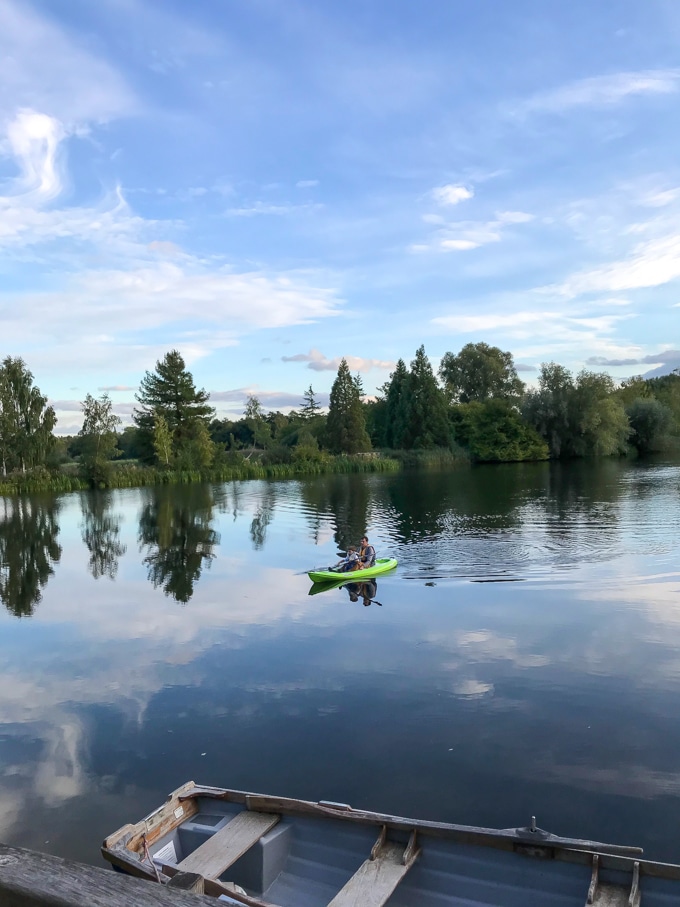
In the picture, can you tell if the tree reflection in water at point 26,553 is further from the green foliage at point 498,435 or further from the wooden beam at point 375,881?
the green foliage at point 498,435

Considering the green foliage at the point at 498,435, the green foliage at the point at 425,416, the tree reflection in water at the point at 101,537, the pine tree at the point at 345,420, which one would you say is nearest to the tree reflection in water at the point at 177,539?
the tree reflection in water at the point at 101,537

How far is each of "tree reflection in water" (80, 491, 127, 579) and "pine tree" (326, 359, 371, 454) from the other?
3254 cm

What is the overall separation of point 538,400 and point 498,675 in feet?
226

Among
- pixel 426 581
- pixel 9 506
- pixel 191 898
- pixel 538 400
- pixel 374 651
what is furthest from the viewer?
pixel 538 400

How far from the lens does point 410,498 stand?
40.5 metres

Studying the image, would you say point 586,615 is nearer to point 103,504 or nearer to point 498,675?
point 498,675

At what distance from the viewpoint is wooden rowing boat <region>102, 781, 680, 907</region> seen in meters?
4.83

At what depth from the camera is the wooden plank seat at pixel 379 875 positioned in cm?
490

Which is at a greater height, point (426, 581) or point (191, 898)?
point (191, 898)

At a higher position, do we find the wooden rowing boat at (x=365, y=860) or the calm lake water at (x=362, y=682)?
the wooden rowing boat at (x=365, y=860)

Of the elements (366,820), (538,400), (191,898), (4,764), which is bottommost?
(4,764)

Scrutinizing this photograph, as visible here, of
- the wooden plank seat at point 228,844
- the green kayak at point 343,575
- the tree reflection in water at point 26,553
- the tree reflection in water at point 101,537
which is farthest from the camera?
the tree reflection in water at point 101,537

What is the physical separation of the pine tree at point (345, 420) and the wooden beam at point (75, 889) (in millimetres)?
73793

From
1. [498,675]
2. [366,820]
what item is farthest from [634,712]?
[366,820]
